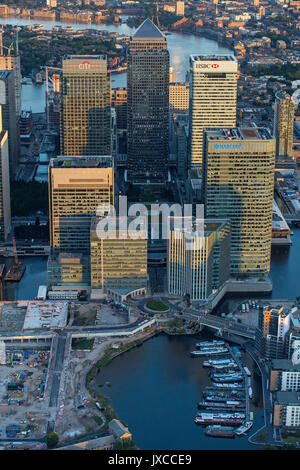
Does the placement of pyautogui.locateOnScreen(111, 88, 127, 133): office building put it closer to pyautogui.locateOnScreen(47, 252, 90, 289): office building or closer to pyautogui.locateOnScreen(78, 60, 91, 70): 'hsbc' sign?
pyautogui.locateOnScreen(78, 60, 91, 70): 'hsbc' sign

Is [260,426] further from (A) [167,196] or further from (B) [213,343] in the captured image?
(A) [167,196]

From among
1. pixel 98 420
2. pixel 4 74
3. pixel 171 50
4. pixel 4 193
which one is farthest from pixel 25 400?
pixel 171 50

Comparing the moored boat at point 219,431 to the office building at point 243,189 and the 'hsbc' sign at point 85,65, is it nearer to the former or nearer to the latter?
the office building at point 243,189

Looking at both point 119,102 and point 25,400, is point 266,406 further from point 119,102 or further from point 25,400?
point 119,102

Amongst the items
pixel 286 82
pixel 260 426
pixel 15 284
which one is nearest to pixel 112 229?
pixel 15 284

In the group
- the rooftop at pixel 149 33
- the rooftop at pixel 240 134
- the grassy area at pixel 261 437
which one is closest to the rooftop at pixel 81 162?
the rooftop at pixel 240 134

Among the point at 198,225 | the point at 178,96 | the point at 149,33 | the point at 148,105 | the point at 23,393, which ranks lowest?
the point at 23,393
